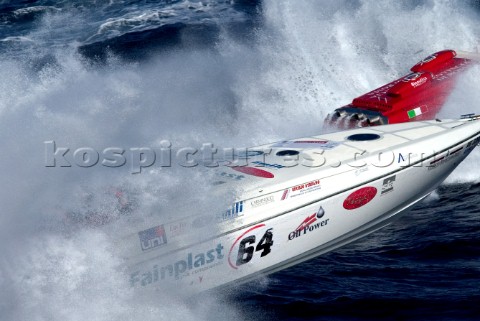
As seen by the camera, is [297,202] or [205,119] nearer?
[297,202]

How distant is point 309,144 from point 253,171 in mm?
1840

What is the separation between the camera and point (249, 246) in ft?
41.6

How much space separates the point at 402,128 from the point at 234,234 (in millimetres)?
5025

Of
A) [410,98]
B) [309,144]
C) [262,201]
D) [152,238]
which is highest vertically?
[410,98]

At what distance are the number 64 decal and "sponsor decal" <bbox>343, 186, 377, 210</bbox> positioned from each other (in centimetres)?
169

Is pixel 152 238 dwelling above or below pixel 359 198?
below

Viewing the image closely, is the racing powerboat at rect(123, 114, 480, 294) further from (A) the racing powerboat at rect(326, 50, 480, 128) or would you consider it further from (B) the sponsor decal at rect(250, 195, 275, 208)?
(A) the racing powerboat at rect(326, 50, 480, 128)

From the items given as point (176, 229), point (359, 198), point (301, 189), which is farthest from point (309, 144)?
point (176, 229)

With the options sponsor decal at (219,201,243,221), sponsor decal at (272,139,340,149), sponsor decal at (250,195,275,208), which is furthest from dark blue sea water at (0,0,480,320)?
sponsor decal at (272,139,340,149)

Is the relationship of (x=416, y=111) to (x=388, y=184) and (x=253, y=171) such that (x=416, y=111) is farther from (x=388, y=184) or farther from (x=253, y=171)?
(x=253, y=171)

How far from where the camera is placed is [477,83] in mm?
18297

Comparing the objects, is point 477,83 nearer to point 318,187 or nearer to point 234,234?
point 318,187

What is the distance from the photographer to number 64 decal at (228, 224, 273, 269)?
1252 centimetres

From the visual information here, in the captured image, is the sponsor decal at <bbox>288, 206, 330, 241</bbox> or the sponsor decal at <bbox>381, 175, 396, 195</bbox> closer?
the sponsor decal at <bbox>288, 206, 330, 241</bbox>
